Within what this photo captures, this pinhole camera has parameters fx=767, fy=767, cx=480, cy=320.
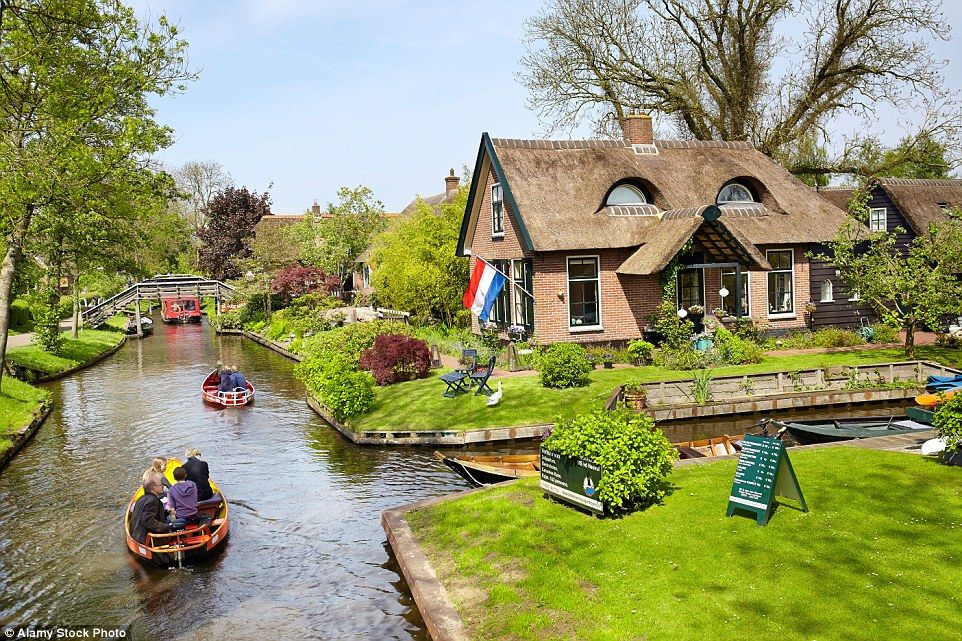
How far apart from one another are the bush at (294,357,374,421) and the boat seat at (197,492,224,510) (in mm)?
8091

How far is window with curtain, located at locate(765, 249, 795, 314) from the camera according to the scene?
3216cm

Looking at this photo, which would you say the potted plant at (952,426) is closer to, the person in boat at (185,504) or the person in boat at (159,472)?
the person in boat at (185,504)

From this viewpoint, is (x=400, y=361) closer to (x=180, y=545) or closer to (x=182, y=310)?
(x=180, y=545)

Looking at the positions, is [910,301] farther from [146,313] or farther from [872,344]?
[146,313]

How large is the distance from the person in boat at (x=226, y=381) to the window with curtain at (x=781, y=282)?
72.0ft

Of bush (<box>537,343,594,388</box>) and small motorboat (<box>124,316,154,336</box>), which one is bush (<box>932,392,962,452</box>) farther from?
small motorboat (<box>124,316,154,336</box>)

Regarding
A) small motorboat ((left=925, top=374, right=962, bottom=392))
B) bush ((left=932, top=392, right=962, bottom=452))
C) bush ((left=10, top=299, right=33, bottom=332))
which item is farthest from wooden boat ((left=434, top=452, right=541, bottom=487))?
bush ((left=10, top=299, right=33, bottom=332))

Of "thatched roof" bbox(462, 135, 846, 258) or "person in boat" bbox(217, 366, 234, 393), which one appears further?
"thatched roof" bbox(462, 135, 846, 258)

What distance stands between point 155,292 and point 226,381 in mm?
38105

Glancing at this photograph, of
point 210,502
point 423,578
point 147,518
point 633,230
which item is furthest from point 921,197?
point 147,518

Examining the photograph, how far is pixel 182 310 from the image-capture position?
231 feet

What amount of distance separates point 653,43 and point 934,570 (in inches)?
1512

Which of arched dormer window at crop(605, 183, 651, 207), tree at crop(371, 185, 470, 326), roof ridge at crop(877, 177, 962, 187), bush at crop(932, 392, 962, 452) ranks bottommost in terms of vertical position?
bush at crop(932, 392, 962, 452)

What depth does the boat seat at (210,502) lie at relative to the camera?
15031mm
